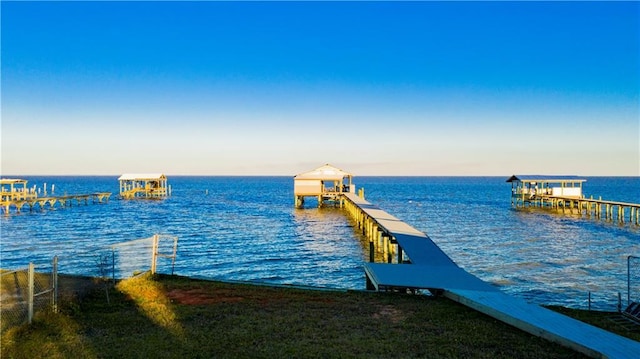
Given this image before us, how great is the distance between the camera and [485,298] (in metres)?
11.4

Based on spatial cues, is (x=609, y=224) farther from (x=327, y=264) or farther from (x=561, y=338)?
(x=561, y=338)

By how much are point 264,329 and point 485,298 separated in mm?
5242

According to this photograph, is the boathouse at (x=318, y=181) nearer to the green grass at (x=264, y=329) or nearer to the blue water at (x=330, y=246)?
the blue water at (x=330, y=246)

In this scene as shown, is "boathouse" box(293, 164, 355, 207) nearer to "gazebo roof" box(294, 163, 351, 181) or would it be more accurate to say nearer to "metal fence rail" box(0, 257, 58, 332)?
"gazebo roof" box(294, 163, 351, 181)

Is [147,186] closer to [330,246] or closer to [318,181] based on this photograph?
[318,181]

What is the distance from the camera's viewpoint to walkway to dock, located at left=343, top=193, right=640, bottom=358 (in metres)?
8.19

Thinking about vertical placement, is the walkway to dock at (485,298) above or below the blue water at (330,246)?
above

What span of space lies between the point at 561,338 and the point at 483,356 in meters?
1.59

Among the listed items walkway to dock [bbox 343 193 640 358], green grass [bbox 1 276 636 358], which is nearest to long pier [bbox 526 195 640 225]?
walkway to dock [bbox 343 193 640 358]

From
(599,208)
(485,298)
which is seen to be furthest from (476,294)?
(599,208)

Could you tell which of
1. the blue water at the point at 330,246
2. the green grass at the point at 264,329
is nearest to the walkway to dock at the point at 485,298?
the green grass at the point at 264,329

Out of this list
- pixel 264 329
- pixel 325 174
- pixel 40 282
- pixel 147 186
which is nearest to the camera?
pixel 264 329

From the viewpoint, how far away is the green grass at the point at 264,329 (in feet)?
26.5

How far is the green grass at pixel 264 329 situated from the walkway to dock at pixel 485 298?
225 mm
